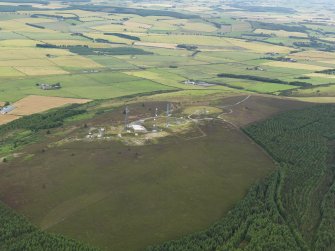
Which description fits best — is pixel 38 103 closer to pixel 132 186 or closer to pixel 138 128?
pixel 138 128

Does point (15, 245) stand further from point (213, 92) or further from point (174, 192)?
point (213, 92)

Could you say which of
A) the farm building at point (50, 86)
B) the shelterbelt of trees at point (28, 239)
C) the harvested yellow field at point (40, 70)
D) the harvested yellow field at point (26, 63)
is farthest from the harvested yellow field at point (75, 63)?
the shelterbelt of trees at point (28, 239)

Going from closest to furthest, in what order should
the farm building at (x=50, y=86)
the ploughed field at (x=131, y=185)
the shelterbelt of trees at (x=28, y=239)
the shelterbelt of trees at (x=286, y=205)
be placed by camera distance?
1. the shelterbelt of trees at (x=28, y=239)
2. the shelterbelt of trees at (x=286, y=205)
3. the ploughed field at (x=131, y=185)
4. the farm building at (x=50, y=86)

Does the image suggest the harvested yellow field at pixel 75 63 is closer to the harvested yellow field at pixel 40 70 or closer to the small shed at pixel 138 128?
the harvested yellow field at pixel 40 70

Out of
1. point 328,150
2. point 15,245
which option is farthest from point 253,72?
point 15,245

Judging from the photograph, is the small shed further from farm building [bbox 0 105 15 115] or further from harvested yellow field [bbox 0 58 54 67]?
harvested yellow field [bbox 0 58 54 67]
